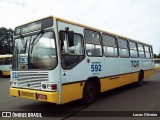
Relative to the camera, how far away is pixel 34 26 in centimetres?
770

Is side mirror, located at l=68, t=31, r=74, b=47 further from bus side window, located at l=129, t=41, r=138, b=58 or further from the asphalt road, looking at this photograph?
bus side window, located at l=129, t=41, r=138, b=58

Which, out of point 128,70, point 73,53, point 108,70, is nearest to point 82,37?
point 73,53

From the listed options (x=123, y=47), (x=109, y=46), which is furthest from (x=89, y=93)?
(x=123, y=47)

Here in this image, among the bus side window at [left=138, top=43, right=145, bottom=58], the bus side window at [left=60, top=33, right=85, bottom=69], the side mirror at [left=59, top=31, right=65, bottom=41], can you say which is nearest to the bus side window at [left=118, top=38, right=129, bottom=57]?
the bus side window at [left=138, top=43, right=145, bottom=58]

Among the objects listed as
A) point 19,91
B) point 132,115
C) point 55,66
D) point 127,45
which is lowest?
point 132,115

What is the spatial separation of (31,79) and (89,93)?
232 centimetres

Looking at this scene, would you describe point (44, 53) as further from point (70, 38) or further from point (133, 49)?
point (133, 49)

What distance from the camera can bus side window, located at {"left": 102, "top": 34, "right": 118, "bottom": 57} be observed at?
9.98 meters

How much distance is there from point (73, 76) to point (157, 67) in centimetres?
3943

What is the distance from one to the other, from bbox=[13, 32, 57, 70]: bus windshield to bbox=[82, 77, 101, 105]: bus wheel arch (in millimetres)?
1865

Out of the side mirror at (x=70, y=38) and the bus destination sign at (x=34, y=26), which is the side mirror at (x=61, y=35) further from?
the bus destination sign at (x=34, y=26)

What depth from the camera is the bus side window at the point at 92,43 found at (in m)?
8.71

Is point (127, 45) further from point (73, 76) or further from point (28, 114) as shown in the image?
point (28, 114)

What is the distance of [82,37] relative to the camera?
27.8 ft
